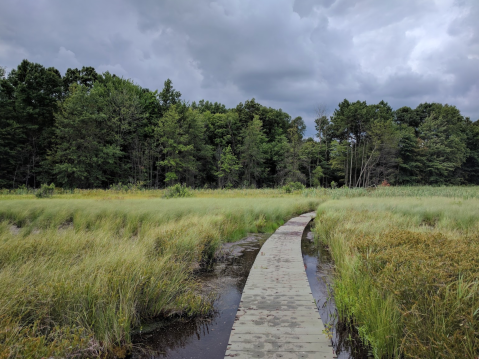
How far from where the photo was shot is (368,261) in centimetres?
369

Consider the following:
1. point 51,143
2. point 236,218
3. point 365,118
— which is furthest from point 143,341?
point 365,118

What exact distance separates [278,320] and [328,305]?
1.41 meters

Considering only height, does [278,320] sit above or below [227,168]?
below

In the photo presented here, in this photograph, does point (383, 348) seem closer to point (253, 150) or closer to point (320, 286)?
point (320, 286)

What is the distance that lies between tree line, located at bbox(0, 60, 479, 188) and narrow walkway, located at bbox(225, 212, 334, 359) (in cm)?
2904

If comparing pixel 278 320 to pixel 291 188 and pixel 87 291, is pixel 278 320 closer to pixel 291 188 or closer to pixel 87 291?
pixel 87 291

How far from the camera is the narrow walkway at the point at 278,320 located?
2.81 m

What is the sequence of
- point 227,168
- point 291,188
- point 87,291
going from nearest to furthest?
point 87,291, point 291,188, point 227,168

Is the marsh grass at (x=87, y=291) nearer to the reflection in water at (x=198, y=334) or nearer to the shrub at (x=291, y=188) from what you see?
the reflection in water at (x=198, y=334)

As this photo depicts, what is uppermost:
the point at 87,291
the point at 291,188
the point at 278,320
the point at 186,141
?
the point at 186,141

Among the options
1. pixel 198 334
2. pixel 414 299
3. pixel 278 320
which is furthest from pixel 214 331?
pixel 414 299

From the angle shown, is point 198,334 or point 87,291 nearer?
point 87,291

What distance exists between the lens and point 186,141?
4119 centimetres

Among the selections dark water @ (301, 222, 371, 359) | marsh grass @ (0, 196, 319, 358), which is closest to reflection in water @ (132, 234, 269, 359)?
marsh grass @ (0, 196, 319, 358)
